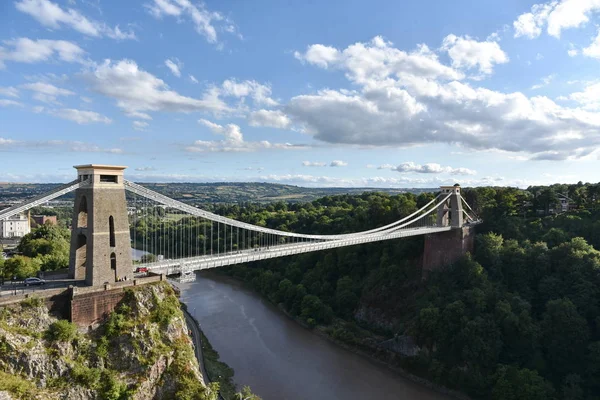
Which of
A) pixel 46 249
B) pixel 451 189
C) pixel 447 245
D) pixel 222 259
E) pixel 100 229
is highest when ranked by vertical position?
pixel 451 189

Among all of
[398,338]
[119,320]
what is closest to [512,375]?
[398,338]

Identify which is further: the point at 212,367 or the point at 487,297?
the point at 487,297

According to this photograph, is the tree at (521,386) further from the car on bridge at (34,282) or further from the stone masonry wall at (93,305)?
the car on bridge at (34,282)

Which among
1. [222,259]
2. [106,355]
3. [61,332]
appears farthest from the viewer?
[222,259]

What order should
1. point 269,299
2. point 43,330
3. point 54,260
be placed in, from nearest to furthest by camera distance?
point 43,330 < point 54,260 < point 269,299

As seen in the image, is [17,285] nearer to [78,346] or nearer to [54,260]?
[78,346]

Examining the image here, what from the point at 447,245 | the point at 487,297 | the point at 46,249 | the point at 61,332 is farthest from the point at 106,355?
the point at 447,245

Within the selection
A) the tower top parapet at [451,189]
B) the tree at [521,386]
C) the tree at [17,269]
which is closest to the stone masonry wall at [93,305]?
the tree at [17,269]

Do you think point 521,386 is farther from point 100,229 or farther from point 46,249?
point 46,249
